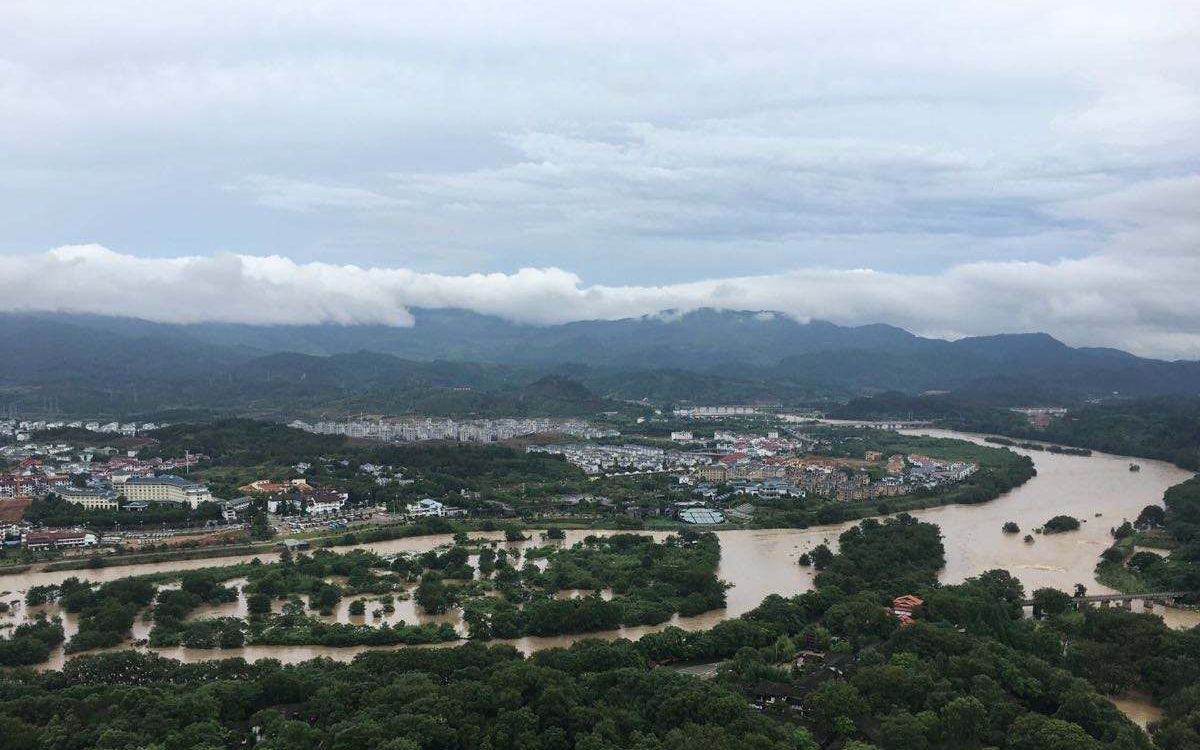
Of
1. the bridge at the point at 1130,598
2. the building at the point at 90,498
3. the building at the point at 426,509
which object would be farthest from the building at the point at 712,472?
the building at the point at 90,498

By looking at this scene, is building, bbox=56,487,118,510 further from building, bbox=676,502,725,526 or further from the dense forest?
building, bbox=676,502,725,526

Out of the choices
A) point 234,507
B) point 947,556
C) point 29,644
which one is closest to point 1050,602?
point 947,556

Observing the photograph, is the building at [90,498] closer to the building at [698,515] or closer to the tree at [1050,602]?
the building at [698,515]

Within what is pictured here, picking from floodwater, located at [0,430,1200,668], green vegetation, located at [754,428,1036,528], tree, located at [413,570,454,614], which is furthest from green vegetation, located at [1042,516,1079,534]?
tree, located at [413,570,454,614]

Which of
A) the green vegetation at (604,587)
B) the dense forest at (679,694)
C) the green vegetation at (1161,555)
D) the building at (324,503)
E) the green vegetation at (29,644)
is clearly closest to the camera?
the dense forest at (679,694)

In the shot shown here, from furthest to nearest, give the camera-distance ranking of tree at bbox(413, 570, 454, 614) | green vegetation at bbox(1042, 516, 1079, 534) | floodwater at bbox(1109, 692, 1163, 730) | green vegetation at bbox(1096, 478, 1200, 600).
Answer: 1. green vegetation at bbox(1042, 516, 1079, 534)
2. green vegetation at bbox(1096, 478, 1200, 600)
3. tree at bbox(413, 570, 454, 614)
4. floodwater at bbox(1109, 692, 1163, 730)
